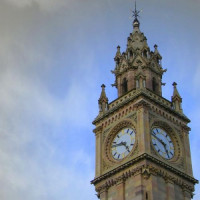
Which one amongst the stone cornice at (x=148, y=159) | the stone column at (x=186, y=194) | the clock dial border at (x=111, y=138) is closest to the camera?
the stone cornice at (x=148, y=159)

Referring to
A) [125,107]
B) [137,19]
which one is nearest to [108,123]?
[125,107]

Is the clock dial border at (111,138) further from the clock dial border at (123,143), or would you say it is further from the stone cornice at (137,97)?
the stone cornice at (137,97)

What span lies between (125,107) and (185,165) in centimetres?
781

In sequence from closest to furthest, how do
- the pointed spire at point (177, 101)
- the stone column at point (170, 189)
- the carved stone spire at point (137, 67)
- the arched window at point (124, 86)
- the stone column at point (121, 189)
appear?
the stone column at point (170, 189) < the stone column at point (121, 189) < the pointed spire at point (177, 101) < the carved stone spire at point (137, 67) < the arched window at point (124, 86)

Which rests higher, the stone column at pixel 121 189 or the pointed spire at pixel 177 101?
the pointed spire at pixel 177 101

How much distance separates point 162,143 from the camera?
53469 millimetres

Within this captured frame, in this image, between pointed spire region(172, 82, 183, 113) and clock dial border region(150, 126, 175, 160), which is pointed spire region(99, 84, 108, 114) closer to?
clock dial border region(150, 126, 175, 160)

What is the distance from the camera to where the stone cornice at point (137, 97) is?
54319mm

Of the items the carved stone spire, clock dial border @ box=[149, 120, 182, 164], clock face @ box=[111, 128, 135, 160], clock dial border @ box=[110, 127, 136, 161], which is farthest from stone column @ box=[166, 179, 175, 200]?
the carved stone spire

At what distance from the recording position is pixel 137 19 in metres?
67.5

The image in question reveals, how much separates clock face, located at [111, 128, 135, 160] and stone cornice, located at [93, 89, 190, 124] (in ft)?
8.87

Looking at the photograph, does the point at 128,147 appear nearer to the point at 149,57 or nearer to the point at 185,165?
the point at 185,165

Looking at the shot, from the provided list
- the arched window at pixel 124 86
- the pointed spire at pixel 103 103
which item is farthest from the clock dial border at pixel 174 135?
the arched window at pixel 124 86

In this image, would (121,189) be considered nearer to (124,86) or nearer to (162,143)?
(162,143)
